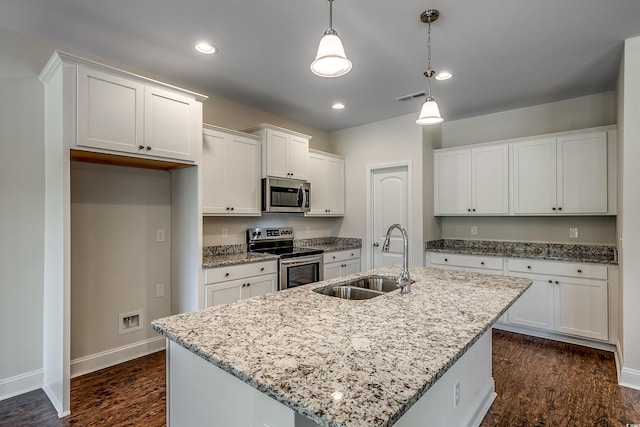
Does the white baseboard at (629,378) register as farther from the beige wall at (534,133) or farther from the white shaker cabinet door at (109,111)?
the white shaker cabinet door at (109,111)

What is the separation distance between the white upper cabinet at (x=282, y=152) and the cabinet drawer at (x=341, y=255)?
106cm

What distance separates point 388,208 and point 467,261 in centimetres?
124

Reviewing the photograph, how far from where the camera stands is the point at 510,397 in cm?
240

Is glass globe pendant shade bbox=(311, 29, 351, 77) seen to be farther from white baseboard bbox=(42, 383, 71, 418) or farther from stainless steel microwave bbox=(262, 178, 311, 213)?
white baseboard bbox=(42, 383, 71, 418)

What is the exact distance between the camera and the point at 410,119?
173 inches

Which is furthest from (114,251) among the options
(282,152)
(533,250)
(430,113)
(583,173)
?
(583,173)

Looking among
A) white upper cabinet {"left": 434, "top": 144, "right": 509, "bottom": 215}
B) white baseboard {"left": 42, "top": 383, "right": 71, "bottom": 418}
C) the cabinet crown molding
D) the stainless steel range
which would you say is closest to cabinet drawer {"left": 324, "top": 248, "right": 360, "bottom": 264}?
the stainless steel range

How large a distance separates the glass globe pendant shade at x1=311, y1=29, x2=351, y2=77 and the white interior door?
3.01 meters

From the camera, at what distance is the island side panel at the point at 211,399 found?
39.0 inches

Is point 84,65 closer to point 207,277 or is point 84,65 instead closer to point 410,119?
point 207,277

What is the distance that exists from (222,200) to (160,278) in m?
0.98

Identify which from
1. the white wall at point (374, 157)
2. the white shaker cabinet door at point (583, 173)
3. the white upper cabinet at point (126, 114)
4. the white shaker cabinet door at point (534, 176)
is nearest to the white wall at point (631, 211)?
the white shaker cabinet door at point (583, 173)

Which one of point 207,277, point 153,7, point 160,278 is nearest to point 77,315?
point 160,278

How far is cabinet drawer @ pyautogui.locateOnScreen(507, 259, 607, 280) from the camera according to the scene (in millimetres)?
3205
